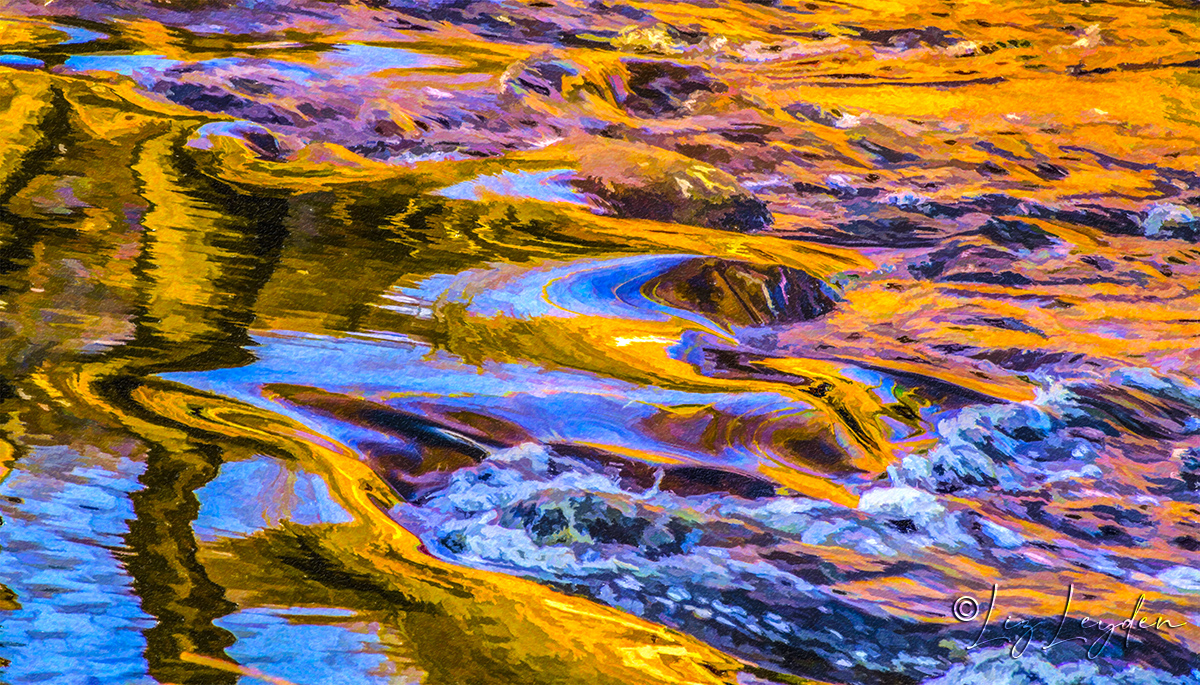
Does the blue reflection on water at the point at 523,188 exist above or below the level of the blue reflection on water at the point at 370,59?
below

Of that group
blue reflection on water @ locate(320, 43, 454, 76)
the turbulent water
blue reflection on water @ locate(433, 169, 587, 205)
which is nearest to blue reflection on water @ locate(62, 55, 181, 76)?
the turbulent water

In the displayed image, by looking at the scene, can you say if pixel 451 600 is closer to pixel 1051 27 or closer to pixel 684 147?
pixel 684 147

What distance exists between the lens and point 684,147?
1.32 m

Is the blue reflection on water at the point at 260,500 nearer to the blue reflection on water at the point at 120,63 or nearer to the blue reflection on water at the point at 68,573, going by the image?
the blue reflection on water at the point at 68,573

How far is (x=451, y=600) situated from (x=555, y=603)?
0.09 meters

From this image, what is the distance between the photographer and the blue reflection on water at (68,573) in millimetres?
590

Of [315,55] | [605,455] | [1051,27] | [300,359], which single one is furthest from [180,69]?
[1051,27]

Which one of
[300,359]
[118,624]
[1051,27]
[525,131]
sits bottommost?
[118,624]
